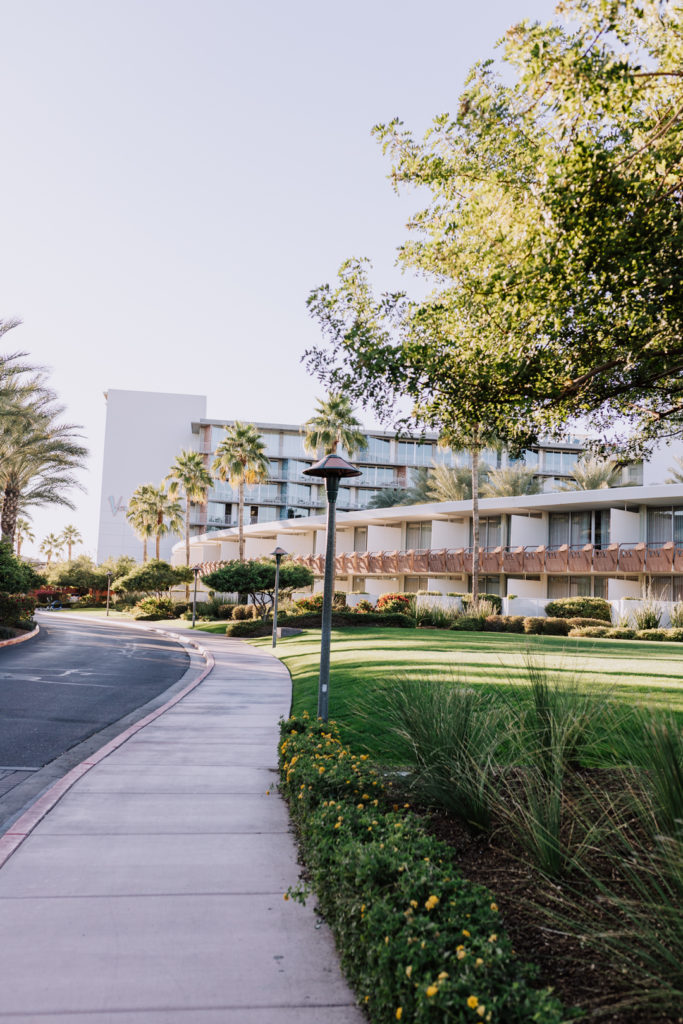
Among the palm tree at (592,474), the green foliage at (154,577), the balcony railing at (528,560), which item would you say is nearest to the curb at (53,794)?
the balcony railing at (528,560)

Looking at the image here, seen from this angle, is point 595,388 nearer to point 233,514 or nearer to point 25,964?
point 25,964

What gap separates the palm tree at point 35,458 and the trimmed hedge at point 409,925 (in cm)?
3592

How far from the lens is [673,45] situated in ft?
19.5

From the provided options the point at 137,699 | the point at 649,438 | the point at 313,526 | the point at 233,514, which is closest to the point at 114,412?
the point at 233,514

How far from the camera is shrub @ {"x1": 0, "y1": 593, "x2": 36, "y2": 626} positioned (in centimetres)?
3173

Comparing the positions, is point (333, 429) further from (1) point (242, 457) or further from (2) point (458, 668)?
(2) point (458, 668)

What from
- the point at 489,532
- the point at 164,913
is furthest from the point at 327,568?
the point at 489,532

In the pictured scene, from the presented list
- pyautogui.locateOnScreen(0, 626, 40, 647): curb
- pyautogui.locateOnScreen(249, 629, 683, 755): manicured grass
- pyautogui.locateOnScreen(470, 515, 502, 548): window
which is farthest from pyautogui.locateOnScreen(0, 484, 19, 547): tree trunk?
pyautogui.locateOnScreen(470, 515, 502, 548): window

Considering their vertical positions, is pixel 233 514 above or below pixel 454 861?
above

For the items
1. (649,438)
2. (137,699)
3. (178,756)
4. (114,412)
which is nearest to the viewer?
(178,756)

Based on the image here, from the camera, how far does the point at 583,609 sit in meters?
34.6

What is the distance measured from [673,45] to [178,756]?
872cm

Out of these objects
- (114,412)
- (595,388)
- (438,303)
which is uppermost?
(114,412)

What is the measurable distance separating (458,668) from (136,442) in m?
93.9
